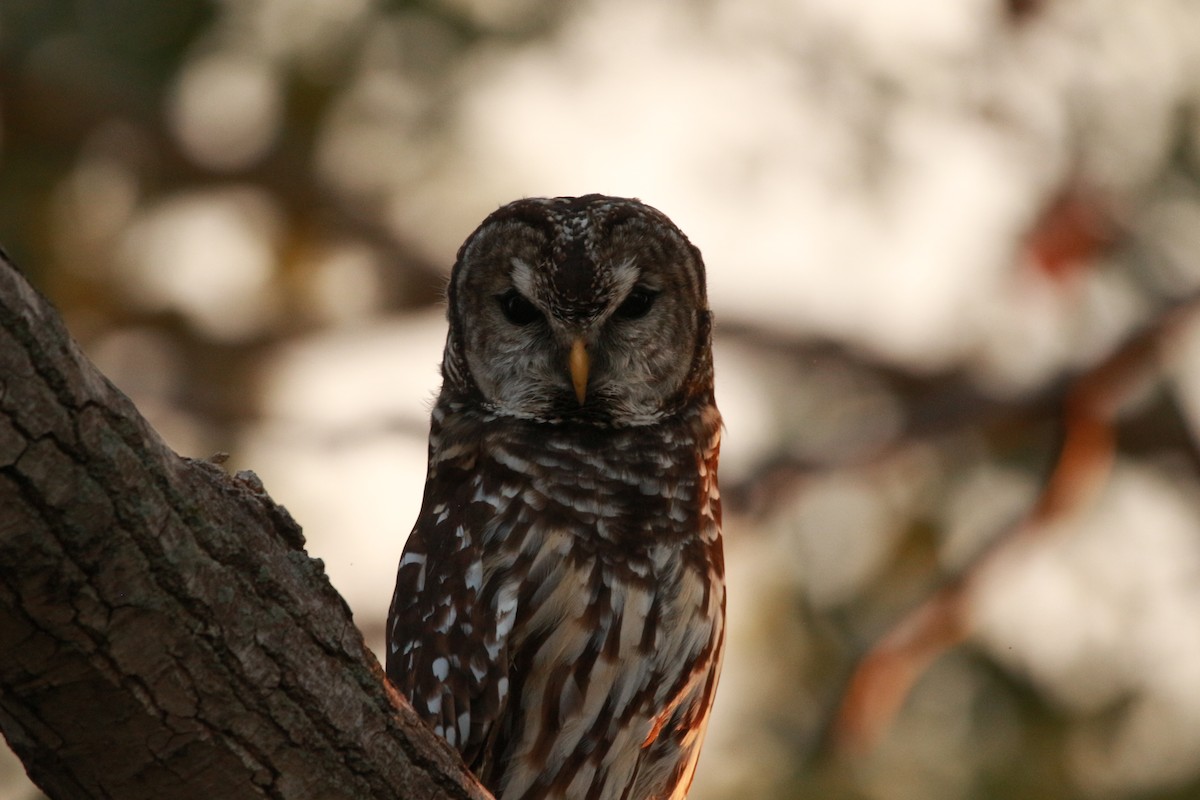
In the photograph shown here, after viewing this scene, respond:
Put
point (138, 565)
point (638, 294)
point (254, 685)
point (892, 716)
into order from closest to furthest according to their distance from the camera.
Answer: point (138, 565), point (254, 685), point (638, 294), point (892, 716)

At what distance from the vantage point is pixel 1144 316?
7.32m

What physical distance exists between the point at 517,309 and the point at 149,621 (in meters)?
1.96

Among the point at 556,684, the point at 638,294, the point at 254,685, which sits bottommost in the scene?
the point at 254,685

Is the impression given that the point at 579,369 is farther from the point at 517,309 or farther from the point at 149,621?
the point at 149,621

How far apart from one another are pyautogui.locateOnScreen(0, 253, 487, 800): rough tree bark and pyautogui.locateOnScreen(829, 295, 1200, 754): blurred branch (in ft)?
16.3

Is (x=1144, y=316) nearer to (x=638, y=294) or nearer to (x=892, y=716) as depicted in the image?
(x=892, y=716)

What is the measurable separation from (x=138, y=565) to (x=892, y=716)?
20.0 ft

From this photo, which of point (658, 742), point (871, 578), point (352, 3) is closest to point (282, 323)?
point (352, 3)

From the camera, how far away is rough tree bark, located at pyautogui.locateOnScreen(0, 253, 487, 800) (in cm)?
204

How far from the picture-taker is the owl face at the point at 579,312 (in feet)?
13.0

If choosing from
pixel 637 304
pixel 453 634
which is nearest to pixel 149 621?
pixel 453 634

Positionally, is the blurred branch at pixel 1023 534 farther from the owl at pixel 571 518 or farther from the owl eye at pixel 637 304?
the owl eye at pixel 637 304

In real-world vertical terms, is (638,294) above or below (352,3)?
below

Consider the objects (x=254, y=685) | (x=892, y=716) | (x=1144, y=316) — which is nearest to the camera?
(x=254, y=685)
